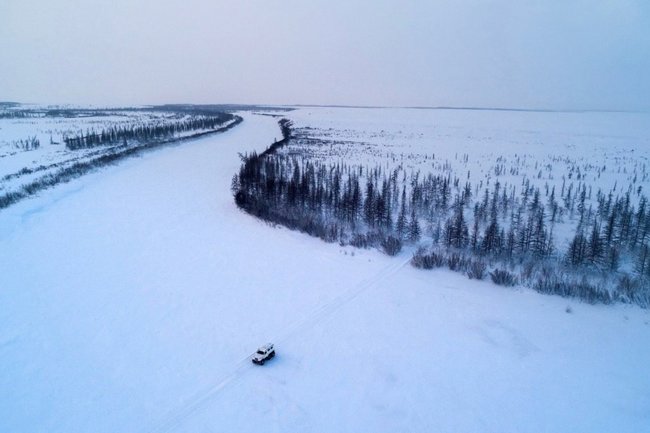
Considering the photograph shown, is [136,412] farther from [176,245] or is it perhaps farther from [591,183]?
[591,183]

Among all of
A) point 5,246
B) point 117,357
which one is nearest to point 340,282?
point 117,357

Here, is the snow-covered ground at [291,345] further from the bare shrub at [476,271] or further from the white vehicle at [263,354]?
the bare shrub at [476,271]

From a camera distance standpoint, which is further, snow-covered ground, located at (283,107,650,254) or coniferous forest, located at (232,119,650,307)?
snow-covered ground, located at (283,107,650,254)

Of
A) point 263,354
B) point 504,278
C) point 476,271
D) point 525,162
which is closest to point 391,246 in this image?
point 476,271

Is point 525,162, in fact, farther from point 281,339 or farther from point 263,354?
point 263,354

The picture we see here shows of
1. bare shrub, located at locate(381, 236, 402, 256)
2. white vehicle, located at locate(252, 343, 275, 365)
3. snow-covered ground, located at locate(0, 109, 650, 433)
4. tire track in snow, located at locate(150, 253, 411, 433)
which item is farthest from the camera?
bare shrub, located at locate(381, 236, 402, 256)

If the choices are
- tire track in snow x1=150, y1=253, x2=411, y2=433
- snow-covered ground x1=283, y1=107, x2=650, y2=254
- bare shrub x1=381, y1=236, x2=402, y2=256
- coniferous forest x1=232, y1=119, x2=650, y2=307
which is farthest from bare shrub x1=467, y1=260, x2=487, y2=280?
snow-covered ground x1=283, y1=107, x2=650, y2=254

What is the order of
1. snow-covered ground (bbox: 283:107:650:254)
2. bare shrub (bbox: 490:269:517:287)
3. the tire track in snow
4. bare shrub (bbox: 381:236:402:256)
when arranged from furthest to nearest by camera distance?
snow-covered ground (bbox: 283:107:650:254)
bare shrub (bbox: 381:236:402:256)
bare shrub (bbox: 490:269:517:287)
the tire track in snow

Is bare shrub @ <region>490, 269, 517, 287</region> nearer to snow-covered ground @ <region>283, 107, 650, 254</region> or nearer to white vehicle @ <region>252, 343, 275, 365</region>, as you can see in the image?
snow-covered ground @ <region>283, 107, 650, 254</region>
